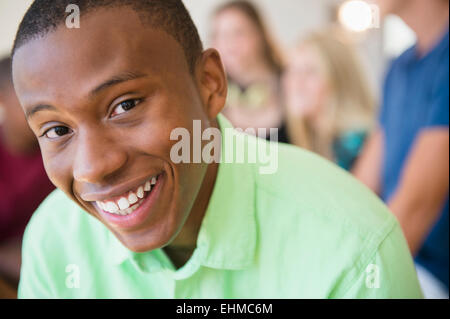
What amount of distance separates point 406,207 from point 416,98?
28cm

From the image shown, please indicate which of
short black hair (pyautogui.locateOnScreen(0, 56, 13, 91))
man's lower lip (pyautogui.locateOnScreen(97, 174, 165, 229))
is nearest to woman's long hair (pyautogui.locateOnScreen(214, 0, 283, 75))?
short black hair (pyautogui.locateOnScreen(0, 56, 13, 91))

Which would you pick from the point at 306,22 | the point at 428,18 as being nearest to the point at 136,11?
the point at 428,18

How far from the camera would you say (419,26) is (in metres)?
0.92

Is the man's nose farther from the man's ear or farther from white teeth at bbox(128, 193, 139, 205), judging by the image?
the man's ear

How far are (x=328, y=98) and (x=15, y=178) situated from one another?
50.2 inches

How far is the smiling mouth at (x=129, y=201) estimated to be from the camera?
1.97ft

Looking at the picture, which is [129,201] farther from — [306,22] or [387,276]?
[306,22]

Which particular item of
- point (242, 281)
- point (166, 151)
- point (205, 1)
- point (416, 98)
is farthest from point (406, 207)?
point (205, 1)

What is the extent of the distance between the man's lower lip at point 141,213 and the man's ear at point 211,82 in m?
0.14

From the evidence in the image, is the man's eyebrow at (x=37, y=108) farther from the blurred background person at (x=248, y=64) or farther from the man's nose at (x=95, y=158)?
the blurred background person at (x=248, y=64)

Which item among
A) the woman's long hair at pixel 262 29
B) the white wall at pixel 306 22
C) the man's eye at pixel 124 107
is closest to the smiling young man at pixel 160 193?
the man's eye at pixel 124 107

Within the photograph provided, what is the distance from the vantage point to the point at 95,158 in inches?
21.4

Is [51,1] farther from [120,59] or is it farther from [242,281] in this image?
[242,281]
